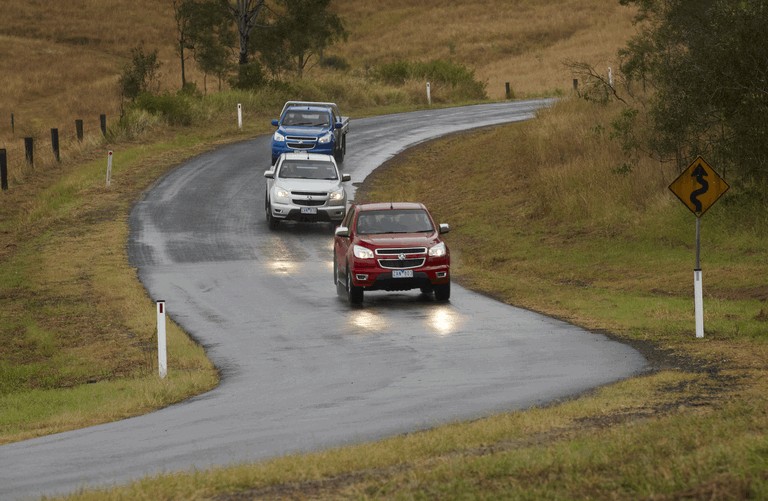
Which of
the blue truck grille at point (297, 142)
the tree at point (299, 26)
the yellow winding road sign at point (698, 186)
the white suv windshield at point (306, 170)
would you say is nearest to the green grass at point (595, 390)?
the yellow winding road sign at point (698, 186)

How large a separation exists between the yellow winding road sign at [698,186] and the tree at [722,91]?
5.84 metres

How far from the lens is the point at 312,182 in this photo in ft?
101

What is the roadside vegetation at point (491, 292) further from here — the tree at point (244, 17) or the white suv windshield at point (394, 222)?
the tree at point (244, 17)

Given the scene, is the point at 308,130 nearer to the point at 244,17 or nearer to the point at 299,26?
the point at 244,17

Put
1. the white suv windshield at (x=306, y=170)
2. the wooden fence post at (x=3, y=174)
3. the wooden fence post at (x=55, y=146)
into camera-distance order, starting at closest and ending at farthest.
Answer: the white suv windshield at (x=306, y=170), the wooden fence post at (x=3, y=174), the wooden fence post at (x=55, y=146)

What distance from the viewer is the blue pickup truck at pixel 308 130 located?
36.8 m

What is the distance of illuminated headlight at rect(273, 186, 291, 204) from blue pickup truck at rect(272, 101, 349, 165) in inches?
255

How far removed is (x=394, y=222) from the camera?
73.3 feet

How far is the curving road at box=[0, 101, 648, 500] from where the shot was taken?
446 inches

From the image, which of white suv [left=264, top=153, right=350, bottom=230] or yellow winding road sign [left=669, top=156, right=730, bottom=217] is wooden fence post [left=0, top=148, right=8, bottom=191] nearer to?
white suv [left=264, top=153, right=350, bottom=230]

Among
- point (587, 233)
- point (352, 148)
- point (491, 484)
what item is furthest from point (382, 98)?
point (491, 484)

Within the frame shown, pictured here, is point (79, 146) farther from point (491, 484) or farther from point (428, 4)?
point (428, 4)

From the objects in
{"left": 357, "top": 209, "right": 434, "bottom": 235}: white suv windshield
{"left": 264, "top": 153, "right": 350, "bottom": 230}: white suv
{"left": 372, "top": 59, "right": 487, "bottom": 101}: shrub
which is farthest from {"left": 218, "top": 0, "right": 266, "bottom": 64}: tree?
{"left": 357, "top": 209, "right": 434, "bottom": 235}: white suv windshield

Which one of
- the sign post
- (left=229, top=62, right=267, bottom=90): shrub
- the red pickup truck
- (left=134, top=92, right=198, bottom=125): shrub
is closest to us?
the sign post
